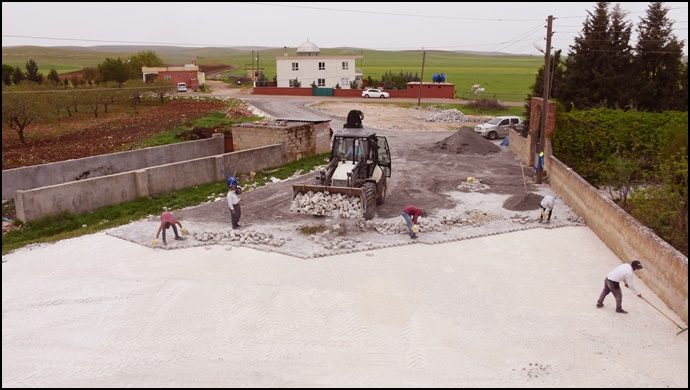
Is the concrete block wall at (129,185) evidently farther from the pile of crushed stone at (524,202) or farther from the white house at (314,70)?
the white house at (314,70)

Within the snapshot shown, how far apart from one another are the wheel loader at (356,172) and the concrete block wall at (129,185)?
6079mm

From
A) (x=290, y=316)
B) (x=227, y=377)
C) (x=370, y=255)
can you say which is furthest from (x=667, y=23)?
(x=227, y=377)

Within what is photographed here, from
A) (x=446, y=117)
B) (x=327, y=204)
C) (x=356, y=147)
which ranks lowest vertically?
(x=327, y=204)

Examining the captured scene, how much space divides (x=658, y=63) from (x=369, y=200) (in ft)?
89.4

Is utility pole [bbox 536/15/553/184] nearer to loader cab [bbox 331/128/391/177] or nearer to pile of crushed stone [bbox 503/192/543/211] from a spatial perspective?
pile of crushed stone [bbox 503/192/543/211]

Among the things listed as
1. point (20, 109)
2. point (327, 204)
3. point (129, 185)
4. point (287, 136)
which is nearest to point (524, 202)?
point (327, 204)

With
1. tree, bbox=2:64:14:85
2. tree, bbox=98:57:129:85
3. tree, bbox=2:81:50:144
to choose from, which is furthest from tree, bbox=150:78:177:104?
tree, bbox=2:64:14:85

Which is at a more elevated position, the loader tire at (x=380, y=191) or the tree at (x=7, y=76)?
the tree at (x=7, y=76)

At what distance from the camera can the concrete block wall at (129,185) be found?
53.1 feet

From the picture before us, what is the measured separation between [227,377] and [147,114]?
39.8 m

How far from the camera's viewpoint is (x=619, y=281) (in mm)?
10641

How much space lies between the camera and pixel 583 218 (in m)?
16.8

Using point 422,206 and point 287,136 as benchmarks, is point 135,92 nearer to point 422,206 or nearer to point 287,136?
point 287,136

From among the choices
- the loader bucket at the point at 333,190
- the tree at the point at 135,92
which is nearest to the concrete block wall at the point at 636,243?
the loader bucket at the point at 333,190
